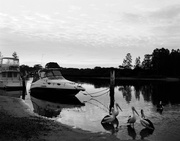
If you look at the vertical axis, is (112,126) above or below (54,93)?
below

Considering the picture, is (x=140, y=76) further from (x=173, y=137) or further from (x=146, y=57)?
(x=173, y=137)

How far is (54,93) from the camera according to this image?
30.4 m

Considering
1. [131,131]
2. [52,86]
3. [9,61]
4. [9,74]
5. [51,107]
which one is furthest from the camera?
[9,61]

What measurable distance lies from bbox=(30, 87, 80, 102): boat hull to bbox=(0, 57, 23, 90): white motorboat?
8119 mm

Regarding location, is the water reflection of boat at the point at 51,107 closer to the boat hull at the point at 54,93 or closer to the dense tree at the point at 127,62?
the boat hull at the point at 54,93

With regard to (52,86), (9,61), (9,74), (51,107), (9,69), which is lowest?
(51,107)

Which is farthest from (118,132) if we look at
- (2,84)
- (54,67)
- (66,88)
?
(2,84)

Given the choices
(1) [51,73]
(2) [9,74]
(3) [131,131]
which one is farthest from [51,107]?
(2) [9,74]

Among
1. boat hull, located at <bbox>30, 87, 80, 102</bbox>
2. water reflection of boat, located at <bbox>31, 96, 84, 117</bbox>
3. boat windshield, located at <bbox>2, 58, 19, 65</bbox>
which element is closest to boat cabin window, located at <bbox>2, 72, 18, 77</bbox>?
boat windshield, located at <bbox>2, 58, 19, 65</bbox>

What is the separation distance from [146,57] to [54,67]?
106 m

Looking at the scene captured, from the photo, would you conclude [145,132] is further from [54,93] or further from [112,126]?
[54,93]

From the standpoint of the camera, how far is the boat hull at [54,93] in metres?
29.5

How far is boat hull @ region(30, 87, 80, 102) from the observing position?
1161 inches

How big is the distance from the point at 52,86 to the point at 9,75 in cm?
1424
